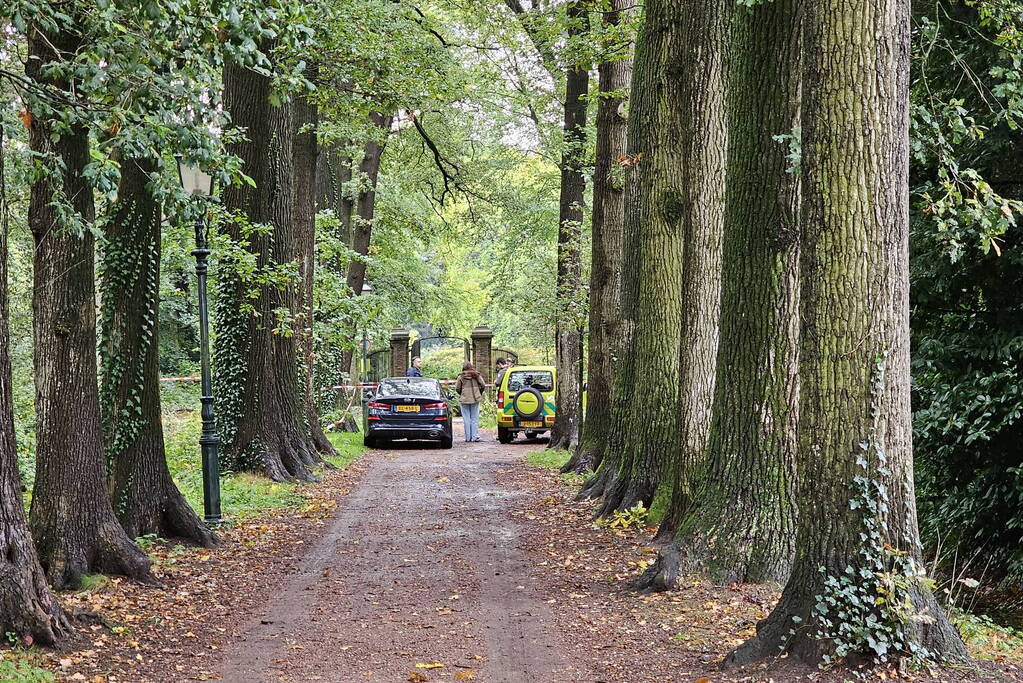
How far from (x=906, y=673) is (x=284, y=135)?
12.4 meters

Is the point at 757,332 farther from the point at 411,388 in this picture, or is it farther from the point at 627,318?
the point at 411,388

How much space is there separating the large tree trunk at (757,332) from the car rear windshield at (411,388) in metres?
16.5

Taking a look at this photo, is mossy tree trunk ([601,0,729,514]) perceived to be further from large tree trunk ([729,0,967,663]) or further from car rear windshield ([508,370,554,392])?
car rear windshield ([508,370,554,392])

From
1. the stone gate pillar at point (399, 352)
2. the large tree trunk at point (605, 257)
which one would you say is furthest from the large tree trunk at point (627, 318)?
the stone gate pillar at point (399, 352)

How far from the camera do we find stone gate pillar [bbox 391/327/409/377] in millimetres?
41594

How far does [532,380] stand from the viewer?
28.4m

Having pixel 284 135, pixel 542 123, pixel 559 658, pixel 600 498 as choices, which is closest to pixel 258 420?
pixel 284 135

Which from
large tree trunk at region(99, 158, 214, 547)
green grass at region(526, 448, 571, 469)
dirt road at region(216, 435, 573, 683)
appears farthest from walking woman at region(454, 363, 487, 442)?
large tree trunk at region(99, 158, 214, 547)

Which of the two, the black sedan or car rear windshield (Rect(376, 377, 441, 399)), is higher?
car rear windshield (Rect(376, 377, 441, 399))

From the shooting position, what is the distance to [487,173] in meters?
28.6

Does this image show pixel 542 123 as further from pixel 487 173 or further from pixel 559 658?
pixel 559 658

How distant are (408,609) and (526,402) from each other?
1900 centimetres

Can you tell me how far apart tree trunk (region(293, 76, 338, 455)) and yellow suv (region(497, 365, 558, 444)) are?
23.9ft

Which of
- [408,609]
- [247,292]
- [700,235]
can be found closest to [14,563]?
[408,609]
